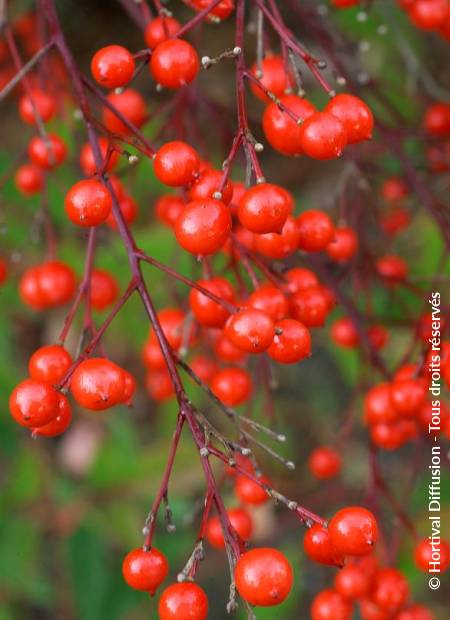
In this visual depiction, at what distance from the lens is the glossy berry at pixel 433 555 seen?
3.96 ft

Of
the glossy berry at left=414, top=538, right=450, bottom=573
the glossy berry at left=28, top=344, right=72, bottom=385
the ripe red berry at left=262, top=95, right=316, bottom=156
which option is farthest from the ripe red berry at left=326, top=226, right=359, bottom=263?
the glossy berry at left=28, top=344, right=72, bottom=385

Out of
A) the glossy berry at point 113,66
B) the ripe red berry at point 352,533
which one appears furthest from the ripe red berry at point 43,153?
the ripe red berry at point 352,533

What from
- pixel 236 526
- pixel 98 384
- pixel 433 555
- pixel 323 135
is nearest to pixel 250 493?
pixel 236 526

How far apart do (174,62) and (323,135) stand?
198 mm

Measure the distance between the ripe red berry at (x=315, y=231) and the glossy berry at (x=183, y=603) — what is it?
0.45 m

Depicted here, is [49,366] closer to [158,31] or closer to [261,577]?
[261,577]

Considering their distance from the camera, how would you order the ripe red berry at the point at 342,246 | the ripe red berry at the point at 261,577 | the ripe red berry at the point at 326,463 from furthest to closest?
the ripe red berry at the point at 326,463, the ripe red berry at the point at 342,246, the ripe red berry at the point at 261,577

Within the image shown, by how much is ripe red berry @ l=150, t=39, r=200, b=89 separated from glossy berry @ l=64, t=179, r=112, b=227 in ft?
0.50

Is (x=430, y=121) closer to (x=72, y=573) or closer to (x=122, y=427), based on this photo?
(x=122, y=427)

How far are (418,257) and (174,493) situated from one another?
2.56 ft

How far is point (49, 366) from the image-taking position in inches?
33.5

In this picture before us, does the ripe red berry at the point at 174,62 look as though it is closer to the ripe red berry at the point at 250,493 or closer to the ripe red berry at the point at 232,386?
the ripe red berry at the point at 232,386

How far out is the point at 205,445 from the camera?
2.58 feet

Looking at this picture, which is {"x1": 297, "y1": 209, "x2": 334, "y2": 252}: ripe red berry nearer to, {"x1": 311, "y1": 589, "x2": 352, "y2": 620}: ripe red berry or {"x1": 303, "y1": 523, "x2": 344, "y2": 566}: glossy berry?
{"x1": 303, "y1": 523, "x2": 344, "y2": 566}: glossy berry
